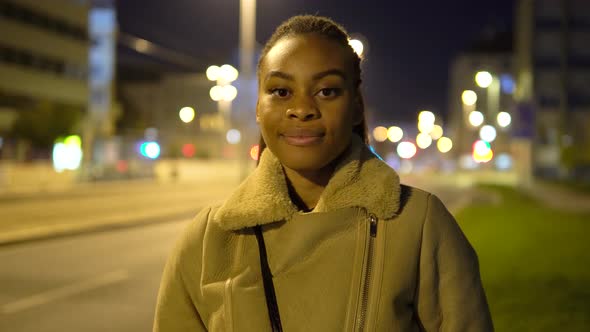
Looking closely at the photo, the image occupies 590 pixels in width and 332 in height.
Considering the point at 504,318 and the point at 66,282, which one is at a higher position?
the point at 504,318

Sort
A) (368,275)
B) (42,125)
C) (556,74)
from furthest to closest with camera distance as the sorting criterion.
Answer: (556,74) → (42,125) → (368,275)

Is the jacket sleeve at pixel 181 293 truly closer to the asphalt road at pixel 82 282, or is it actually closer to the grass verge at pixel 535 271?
the grass verge at pixel 535 271

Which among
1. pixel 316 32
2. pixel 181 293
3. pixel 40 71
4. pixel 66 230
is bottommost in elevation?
pixel 66 230

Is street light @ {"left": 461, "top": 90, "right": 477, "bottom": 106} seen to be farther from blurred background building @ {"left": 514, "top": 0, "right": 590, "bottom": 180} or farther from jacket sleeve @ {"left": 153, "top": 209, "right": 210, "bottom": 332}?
jacket sleeve @ {"left": 153, "top": 209, "right": 210, "bottom": 332}

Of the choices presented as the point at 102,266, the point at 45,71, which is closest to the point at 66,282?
the point at 102,266

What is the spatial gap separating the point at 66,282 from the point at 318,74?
1020cm

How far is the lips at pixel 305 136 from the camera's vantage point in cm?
194

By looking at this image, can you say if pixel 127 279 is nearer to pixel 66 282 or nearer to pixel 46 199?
pixel 66 282

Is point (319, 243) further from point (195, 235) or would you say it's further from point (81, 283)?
point (81, 283)

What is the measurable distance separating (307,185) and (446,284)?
1.47 ft

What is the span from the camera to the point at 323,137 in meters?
1.95

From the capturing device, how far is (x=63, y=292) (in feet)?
34.5

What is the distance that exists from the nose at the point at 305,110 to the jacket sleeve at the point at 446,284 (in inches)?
14.5

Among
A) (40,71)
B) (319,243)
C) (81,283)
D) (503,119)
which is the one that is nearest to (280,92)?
(319,243)
